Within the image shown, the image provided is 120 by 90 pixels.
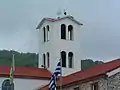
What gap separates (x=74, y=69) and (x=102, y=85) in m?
16.3

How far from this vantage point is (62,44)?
5794 cm

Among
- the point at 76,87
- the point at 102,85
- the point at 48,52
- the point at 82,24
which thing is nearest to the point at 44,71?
the point at 48,52

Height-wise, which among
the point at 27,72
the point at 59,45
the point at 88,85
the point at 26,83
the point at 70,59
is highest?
the point at 59,45

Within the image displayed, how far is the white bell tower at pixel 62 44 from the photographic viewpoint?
5762 centimetres

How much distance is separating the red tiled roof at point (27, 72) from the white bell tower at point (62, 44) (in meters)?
1.71

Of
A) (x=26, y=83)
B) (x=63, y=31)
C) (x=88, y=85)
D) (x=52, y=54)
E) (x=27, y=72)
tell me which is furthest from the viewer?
(x=63, y=31)

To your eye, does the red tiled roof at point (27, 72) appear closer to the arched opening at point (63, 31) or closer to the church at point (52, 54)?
the church at point (52, 54)

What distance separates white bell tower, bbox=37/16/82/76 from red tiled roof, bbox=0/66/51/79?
67.3 inches

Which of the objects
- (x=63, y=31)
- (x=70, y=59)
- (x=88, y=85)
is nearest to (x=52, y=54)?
(x=70, y=59)

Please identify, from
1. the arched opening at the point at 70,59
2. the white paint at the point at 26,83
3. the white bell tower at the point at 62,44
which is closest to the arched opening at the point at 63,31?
the white bell tower at the point at 62,44

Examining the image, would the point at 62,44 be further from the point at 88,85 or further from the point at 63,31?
the point at 88,85

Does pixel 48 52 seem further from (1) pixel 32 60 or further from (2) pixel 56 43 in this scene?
(1) pixel 32 60

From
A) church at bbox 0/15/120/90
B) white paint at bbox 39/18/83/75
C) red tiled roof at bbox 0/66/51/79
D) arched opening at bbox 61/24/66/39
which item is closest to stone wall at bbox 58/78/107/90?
church at bbox 0/15/120/90

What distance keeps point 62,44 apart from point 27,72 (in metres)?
6.14
